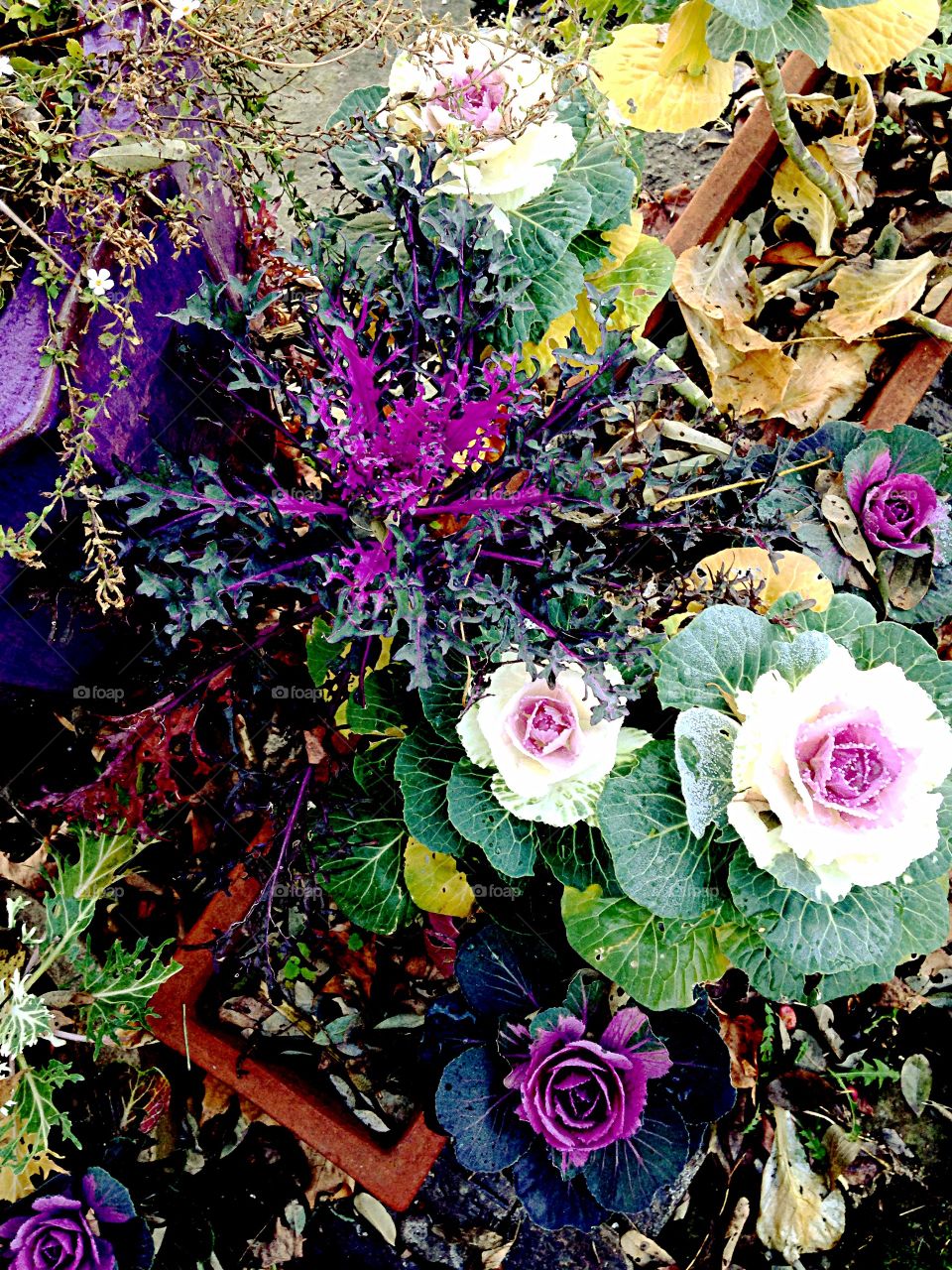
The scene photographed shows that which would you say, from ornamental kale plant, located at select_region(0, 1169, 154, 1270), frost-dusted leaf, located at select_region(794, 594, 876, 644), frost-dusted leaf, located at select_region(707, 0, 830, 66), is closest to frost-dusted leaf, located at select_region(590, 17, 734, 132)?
frost-dusted leaf, located at select_region(707, 0, 830, 66)

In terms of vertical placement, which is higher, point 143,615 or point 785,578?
point 785,578

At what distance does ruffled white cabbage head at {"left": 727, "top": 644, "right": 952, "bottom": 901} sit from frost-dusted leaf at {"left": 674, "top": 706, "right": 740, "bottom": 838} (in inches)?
2.9

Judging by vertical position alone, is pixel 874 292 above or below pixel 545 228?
below

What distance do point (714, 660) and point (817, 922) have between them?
29 centimetres

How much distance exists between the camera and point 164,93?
107 cm

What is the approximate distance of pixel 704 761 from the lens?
0.98m

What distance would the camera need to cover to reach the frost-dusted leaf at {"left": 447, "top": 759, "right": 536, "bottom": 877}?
1.06 meters

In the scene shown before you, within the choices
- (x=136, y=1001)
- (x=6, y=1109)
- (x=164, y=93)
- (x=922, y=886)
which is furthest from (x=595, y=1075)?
(x=164, y=93)

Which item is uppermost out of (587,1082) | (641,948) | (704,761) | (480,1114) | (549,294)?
(549,294)

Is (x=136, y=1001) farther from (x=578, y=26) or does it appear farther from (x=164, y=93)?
(x=578, y=26)

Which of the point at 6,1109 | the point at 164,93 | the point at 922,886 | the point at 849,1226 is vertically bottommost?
the point at 849,1226

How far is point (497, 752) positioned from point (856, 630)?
42cm

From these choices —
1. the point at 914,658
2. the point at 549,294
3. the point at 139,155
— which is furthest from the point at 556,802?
the point at 139,155

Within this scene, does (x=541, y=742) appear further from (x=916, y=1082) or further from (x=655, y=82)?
(x=916, y=1082)
